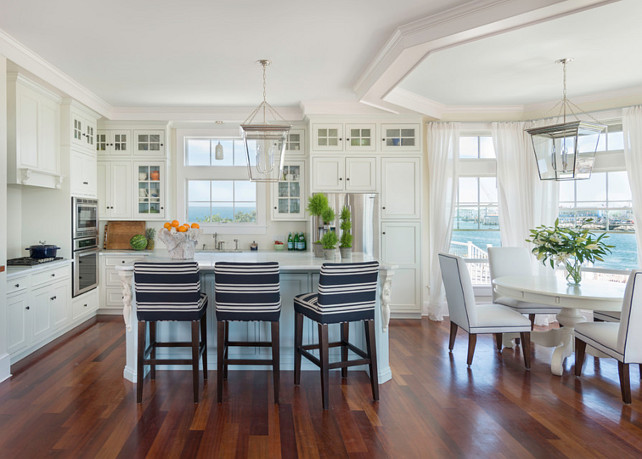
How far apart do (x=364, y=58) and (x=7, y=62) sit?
3.13 m

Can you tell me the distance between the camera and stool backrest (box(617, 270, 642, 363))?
2.96m

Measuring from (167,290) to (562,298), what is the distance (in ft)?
10.0

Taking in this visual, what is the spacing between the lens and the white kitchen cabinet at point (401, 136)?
222 inches

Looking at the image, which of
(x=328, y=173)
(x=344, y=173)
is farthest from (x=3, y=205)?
(x=344, y=173)

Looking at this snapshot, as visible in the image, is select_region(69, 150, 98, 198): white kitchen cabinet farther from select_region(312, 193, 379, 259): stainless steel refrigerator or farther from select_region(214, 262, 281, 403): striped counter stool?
select_region(214, 262, 281, 403): striped counter stool

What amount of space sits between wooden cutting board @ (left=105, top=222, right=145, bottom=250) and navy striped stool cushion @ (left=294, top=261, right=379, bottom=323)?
382cm

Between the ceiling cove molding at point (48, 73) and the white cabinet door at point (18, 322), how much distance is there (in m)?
2.06

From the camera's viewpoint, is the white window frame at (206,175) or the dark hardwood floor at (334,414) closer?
the dark hardwood floor at (334,414)

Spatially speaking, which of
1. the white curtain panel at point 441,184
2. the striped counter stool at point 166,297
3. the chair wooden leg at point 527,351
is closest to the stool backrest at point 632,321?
the chair wooden leg at point 527,351

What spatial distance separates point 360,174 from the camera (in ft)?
18.4

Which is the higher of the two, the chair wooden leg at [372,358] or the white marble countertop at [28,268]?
the white marble countertop at [28,268]

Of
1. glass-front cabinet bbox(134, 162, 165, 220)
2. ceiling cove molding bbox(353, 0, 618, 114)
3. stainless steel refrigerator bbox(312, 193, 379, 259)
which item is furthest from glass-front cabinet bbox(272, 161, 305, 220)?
ceiling cove molding bbox(353, 0, 618, 114)

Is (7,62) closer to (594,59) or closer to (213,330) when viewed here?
(213,330)

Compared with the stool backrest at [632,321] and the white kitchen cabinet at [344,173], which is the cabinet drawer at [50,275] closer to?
the white kitchen cabinet at [344,173]
